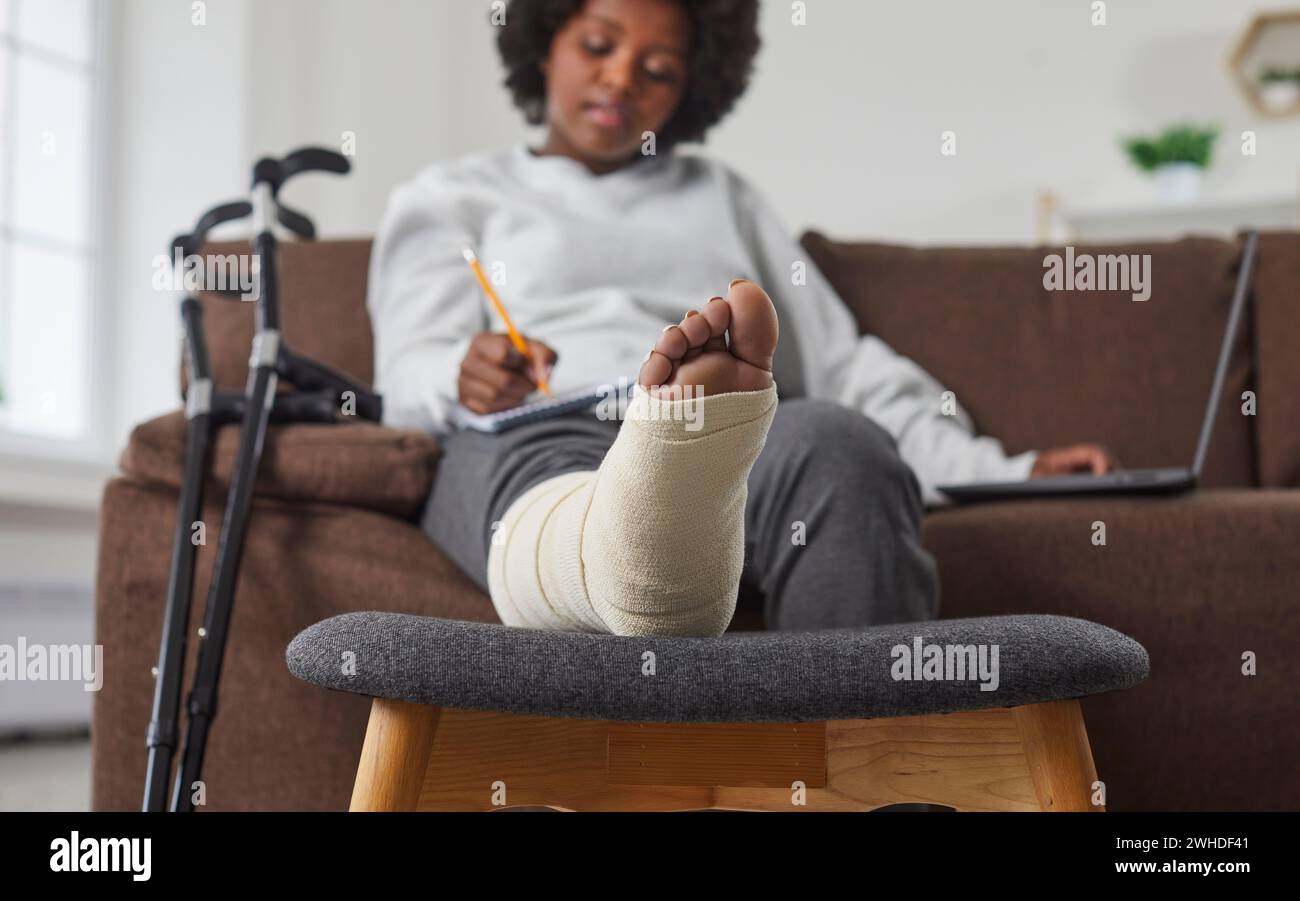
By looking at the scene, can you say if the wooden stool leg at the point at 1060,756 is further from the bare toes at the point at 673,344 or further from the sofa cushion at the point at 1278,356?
the sofa cushion at the point at 1278,356

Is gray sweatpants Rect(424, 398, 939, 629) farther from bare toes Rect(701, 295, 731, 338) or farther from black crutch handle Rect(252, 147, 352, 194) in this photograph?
black crutch handle Rect(252, 147, 352, 194)

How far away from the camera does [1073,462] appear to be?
1.32 m

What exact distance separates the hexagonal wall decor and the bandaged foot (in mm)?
2879

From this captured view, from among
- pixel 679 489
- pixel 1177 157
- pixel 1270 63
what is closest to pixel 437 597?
pixel 679 489

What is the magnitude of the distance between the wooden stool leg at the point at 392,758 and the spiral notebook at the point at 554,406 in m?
0.41

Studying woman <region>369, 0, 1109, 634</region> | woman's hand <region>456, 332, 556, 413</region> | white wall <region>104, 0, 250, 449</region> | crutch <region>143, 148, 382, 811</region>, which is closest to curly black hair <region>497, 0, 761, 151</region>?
woman <region>369, 0, 1109, 634</region>

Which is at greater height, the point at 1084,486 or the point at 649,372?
the point at 649,372

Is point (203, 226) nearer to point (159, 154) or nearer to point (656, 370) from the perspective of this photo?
point (656, 370)

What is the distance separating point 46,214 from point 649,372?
2.63 metres

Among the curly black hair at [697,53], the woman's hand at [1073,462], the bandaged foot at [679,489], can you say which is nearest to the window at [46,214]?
the curly black hair at [697,53]

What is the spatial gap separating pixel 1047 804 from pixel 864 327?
1.06m

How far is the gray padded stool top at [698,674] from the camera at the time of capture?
646 mm

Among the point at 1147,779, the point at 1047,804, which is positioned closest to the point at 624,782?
the point at 1047,804

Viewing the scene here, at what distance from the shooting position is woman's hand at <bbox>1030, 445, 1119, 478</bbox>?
1.30 metres
